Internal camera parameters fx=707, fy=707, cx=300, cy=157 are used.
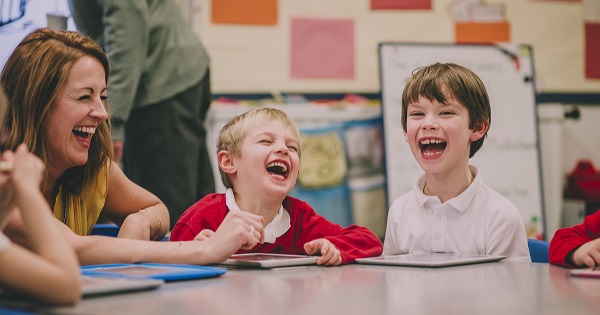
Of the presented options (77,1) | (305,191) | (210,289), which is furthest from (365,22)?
(210,289)

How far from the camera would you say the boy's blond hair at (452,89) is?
1.84 meters

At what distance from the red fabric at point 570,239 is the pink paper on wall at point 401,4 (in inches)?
102

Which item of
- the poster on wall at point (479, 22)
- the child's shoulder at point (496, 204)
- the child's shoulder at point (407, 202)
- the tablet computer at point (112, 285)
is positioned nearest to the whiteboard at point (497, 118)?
the poster on wall at point (479, 22)

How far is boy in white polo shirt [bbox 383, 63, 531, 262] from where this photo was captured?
1.78m

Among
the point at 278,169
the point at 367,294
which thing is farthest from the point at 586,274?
the point at 278,169

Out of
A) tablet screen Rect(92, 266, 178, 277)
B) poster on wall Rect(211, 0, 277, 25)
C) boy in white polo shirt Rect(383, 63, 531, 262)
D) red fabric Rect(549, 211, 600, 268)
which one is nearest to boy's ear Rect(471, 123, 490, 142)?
boy in white polo shirt Rect(383, 63, 531, 262)

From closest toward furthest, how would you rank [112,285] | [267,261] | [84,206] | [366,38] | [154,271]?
[112,285], [154,271], [267,261], [84,206], [366,38]

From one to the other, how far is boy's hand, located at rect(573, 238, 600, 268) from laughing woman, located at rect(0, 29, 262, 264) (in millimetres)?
607

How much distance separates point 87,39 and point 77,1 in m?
1.18

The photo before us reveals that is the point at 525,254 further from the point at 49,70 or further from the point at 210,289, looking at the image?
the point at 49,70

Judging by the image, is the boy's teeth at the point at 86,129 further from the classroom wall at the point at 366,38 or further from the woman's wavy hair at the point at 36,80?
the classroom wall at the point at 366,38

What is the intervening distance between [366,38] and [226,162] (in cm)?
227

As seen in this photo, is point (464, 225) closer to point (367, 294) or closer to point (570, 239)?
point (570, 239)

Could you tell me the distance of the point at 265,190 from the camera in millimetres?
1719
